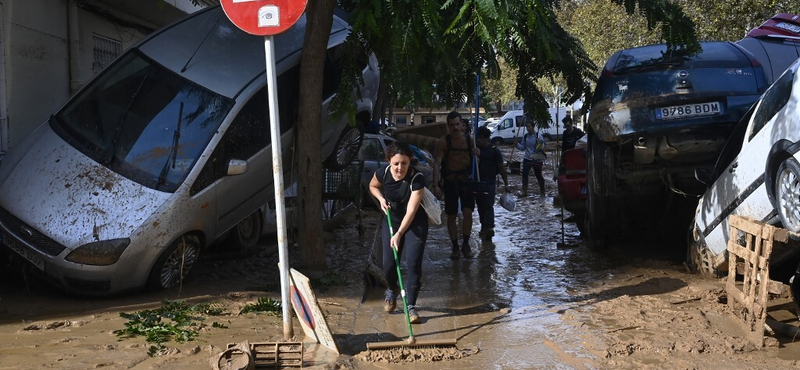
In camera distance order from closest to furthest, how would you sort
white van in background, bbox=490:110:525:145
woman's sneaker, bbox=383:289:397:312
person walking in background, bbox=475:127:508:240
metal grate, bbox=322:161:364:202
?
woman's sneaker, bbox=383:289:397:312 → person walking in background, bbox=475:127:508:240 → metal grate, bbox=322:161:364:202 → white van in background, bbox=490:110:525:145

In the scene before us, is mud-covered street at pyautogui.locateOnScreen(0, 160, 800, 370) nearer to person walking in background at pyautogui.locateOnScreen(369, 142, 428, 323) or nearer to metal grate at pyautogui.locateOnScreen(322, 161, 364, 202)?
person walking in background at pyautogui.locateOnScreen(369, 142, 428, 323)

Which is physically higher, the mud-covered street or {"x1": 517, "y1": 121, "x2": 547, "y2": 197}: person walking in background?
{"x1": 517, "y1": 121, "x2": 547, "y2": 197}: person walking in background

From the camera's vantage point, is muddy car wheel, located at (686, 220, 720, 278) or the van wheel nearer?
muddy car wheel, located at (686, 220, 720, 278)

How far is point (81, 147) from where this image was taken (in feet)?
25.1

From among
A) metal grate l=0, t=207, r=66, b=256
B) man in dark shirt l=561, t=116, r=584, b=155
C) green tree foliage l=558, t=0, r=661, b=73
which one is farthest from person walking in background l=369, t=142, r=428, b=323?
green tree foliage l=558, t=0, r=661, b=73

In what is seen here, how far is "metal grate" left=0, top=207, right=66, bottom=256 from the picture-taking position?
682 cm

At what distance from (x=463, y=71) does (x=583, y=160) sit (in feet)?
9.49

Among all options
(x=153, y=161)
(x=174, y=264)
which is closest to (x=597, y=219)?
(x=174, y=264)

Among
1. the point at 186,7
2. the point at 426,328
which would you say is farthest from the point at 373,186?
the point at 186,7

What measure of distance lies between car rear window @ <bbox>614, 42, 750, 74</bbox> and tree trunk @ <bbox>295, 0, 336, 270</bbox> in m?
3.26

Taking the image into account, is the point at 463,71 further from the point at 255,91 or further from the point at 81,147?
the point at 81,147

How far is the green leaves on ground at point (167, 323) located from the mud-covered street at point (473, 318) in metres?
0.08

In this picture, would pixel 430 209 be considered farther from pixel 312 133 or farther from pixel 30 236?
pixel 30 236

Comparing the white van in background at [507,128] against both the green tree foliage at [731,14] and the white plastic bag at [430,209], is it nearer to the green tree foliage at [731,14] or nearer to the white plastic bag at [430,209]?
the green tree foliage at [731,14]
